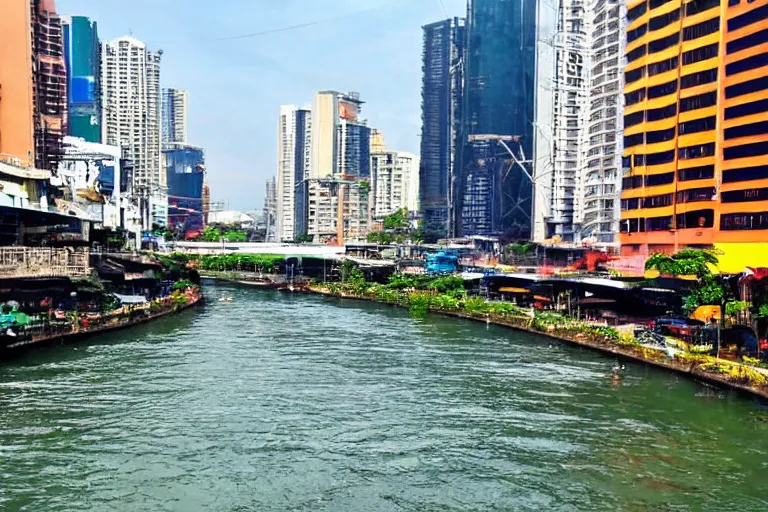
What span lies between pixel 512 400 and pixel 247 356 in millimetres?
14381

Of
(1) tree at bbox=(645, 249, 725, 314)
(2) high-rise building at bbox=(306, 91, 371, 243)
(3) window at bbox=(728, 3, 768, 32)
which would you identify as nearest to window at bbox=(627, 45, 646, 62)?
(3) window at bbox=(728, 3, 768, 32)

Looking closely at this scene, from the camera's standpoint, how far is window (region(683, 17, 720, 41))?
150 ft

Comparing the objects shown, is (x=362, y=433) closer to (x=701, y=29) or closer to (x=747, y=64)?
(x=747, y=64)

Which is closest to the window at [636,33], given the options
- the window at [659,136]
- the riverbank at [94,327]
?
the window at [659,136]

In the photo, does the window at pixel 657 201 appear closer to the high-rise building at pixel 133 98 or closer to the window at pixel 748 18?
the window at pixel 748 18

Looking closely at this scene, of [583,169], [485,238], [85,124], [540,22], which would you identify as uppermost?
[540,22]

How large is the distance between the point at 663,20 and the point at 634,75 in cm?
424

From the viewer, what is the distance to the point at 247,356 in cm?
3634

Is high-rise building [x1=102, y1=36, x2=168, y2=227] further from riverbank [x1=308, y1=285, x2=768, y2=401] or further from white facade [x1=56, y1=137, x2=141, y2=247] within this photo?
riverbank [x1=308, y1=285, x2=768, y2=401]

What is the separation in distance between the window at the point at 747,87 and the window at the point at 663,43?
6.65m

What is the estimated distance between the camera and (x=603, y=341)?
38656 millimetres

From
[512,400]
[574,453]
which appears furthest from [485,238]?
[574,453]

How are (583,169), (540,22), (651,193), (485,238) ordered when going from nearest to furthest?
(651,193)
(583,169)
(540,22)
(485,238)

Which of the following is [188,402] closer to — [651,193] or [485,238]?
[651,193]
